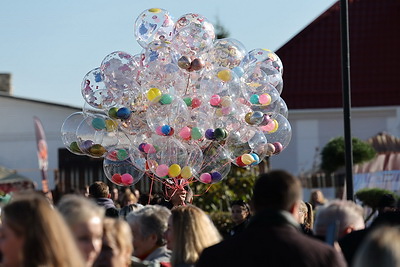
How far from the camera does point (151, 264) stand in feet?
19.4

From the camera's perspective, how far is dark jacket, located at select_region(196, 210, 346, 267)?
181 inches

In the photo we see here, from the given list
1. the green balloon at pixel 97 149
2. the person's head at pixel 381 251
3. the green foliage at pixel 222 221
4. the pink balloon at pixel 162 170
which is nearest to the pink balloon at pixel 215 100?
the pink balloon at pixel 162 170

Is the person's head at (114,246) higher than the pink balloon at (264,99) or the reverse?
the reverse

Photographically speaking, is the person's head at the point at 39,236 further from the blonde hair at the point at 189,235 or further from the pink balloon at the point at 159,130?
the pink balloon at the point at 159,130

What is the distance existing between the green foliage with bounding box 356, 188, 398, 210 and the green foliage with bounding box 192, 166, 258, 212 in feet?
7.24

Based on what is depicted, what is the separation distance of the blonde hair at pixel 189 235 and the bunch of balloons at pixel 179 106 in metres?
3.79

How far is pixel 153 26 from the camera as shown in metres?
10.4

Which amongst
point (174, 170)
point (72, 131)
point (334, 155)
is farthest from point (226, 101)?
Answer: point (334, 155)

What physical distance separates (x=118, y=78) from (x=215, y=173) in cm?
155

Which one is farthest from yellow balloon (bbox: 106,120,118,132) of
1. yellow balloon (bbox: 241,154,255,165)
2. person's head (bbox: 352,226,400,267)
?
person's head (bbox: 352,226,400,267)

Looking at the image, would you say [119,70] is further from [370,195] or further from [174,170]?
[370,195]

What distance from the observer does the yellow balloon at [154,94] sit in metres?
9.73

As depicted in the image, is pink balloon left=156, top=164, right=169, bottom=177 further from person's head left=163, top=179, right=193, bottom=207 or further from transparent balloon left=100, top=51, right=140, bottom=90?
transparent balloon left=100, top=51, right=140, bottom=90

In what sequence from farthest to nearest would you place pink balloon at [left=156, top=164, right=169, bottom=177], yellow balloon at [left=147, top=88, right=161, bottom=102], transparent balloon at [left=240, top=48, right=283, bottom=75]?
1. transparent balloon at [left=240, top=48, right=283, bottom=75]
2. pink balloon at [left=156, top=164, right=169, bottom=177]
3. yellow balloon at [left=147, top=88, right=161, bottom=102]
